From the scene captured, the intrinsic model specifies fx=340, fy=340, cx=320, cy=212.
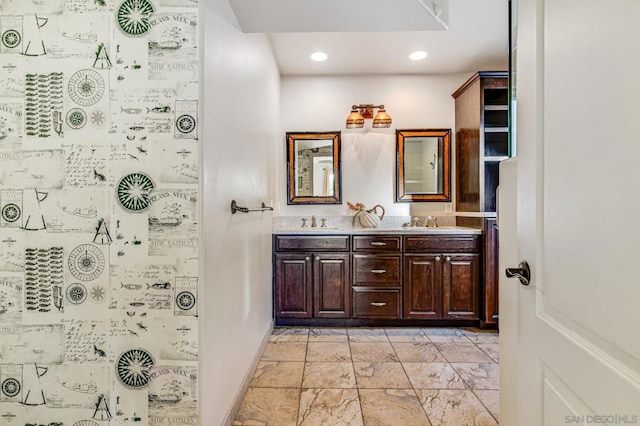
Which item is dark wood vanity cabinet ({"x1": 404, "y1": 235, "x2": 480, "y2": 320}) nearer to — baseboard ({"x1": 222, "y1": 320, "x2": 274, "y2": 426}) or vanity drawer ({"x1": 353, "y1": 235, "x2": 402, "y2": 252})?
vanity drawer ({"x1": 353, "y1": 235, "x2": 402, "y2": 252})

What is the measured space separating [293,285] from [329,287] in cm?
34

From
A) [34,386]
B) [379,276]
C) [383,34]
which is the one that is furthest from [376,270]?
[34,386]

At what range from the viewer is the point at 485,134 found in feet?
10.6

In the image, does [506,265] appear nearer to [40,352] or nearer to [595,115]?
[595,115]

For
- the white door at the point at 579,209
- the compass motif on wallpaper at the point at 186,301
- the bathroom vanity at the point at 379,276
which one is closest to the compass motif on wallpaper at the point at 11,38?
the compass motif on wallpaper at the point at 186,301

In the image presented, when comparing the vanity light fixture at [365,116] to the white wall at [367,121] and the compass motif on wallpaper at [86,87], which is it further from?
the compass motif on wallpaper at [86,87]

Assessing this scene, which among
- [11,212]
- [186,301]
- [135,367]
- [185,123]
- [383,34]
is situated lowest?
[135,367]

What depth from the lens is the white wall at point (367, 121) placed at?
375 centimetres

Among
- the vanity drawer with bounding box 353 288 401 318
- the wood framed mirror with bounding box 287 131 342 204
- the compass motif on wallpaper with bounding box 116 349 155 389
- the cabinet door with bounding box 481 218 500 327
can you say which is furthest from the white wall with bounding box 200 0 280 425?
the cabinet door with bounding box 481 218 500 327

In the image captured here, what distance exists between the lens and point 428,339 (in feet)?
9.64

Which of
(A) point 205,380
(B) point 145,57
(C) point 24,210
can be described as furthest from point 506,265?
(C) point 24,210

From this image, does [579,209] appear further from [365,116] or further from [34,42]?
[365,116]

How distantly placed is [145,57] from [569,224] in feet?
4.92

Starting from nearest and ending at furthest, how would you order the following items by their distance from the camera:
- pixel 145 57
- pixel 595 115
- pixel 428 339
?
pixel 595 115
pixel 145 57
pixel 428 339
